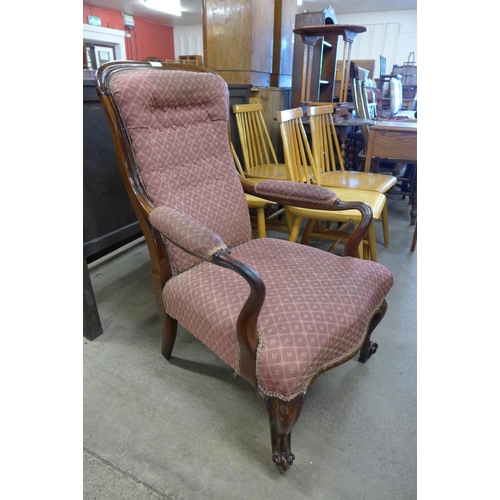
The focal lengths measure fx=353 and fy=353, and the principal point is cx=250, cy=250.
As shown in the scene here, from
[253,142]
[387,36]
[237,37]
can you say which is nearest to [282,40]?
[237,37]

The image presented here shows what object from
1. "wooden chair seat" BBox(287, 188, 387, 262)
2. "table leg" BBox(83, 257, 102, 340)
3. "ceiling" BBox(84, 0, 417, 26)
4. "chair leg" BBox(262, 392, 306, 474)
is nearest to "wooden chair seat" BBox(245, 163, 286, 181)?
"wooden chair seat" BBox(287, 188, 387, 262)

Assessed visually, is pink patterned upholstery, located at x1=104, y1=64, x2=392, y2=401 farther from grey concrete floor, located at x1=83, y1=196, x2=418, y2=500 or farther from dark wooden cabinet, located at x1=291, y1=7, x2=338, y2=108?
dark wooden cabinet, located at x1=291, y1=7, x2=338, y2=108

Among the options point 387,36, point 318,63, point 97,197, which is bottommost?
point 97,197

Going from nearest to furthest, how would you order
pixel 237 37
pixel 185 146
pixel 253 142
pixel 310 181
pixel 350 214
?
1. pixel 185 146
2. pixel 350 214
3. pixel 310 181
4. pixel 253 142
5. pixel 237 37

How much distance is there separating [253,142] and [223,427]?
181 centimetres

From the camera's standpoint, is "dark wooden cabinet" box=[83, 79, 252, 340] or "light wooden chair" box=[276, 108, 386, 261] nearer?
"dark wooden cabinet" box=[83, 79, 252, 340]

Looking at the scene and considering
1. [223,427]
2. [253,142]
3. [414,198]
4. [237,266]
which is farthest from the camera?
[414,198]

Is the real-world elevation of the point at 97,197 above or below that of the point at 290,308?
above

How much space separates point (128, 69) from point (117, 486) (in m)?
1.21

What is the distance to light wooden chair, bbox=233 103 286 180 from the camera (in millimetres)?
2211

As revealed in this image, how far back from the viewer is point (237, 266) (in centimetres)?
78

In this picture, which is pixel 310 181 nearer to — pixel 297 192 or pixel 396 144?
pixel 396 144

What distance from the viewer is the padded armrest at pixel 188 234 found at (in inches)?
32.5
